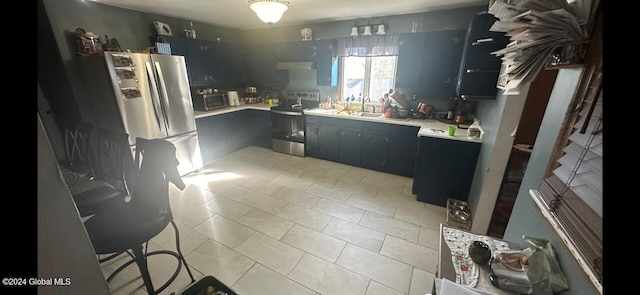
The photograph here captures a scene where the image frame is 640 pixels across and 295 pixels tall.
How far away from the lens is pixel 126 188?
2.00 meters

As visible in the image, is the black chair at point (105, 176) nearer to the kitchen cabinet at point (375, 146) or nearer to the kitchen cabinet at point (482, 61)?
the kitchen cabinet at point (375, 146)

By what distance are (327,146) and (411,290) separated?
2.58 metres

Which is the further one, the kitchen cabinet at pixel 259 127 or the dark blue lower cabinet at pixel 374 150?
the kitchen cabinet at pixel 259 127

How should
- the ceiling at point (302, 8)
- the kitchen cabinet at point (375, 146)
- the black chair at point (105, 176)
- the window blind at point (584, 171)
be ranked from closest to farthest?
the window blind at point (584, 171) → the black chair at point (105, 176) → the ceiling at point (302, 8) → the kitchen cabinet at point (375, 146)

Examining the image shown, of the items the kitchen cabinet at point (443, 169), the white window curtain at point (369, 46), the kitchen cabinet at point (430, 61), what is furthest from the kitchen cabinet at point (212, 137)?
the kitchen cabinet at point (443, 169)

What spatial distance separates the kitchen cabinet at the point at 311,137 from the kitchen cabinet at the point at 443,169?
1.84 meters

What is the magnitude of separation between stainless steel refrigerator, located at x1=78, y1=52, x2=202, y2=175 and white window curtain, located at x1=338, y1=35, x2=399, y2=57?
2.53 m

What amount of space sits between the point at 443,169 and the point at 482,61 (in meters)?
1.19

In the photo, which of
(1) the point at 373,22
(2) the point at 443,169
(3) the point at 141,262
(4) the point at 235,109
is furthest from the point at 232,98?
(2) the point at 443,169

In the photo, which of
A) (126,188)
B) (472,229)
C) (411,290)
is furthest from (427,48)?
(126,188)

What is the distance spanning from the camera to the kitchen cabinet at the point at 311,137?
392cm

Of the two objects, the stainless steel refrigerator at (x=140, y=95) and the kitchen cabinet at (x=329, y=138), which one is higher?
the stainless steel refrigerator at (x=140, y=95)

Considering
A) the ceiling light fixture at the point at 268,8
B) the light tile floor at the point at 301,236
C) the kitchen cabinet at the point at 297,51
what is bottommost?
the light tile floor at the point at 301,236

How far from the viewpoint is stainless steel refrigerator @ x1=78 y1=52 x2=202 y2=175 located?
254cm
